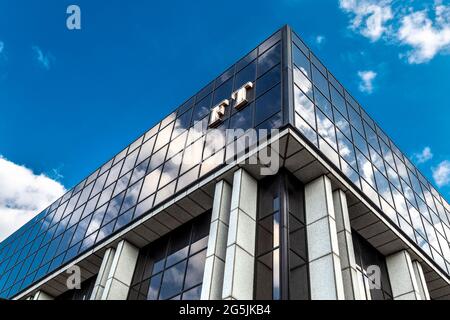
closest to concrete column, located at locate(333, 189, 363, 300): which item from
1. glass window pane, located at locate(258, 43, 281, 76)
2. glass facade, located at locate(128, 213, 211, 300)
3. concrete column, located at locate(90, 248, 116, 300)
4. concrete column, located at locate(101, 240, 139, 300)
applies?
glass facade, located at locate(128, 213, 211, 300)

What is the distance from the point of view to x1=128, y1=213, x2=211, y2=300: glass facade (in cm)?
1700

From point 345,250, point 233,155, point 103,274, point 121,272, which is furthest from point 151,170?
point 345,250

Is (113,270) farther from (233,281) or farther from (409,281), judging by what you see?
(409,281)

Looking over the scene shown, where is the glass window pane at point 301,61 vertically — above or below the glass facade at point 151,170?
above

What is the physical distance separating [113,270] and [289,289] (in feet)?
32.1

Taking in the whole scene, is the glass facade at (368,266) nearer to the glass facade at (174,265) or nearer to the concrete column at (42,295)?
the glass facade at (174,265)

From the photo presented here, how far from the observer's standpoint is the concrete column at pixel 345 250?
1434 centimetres

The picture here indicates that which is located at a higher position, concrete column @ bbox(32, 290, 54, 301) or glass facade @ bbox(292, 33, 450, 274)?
glass facade @ bbox(292, 33, 450, 274)

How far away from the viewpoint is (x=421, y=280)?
19859mm

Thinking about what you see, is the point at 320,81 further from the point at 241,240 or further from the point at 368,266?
the point at 241,240

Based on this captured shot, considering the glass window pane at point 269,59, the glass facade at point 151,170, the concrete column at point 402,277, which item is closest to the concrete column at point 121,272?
the glass facade at point 151,170

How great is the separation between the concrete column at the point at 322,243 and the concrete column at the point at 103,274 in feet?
33.2

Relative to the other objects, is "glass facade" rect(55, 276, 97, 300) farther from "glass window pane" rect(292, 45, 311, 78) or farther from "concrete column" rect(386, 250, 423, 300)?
"glass window pane" rect(292, 45, 311, 78)

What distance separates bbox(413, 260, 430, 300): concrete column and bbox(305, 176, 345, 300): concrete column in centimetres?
660
